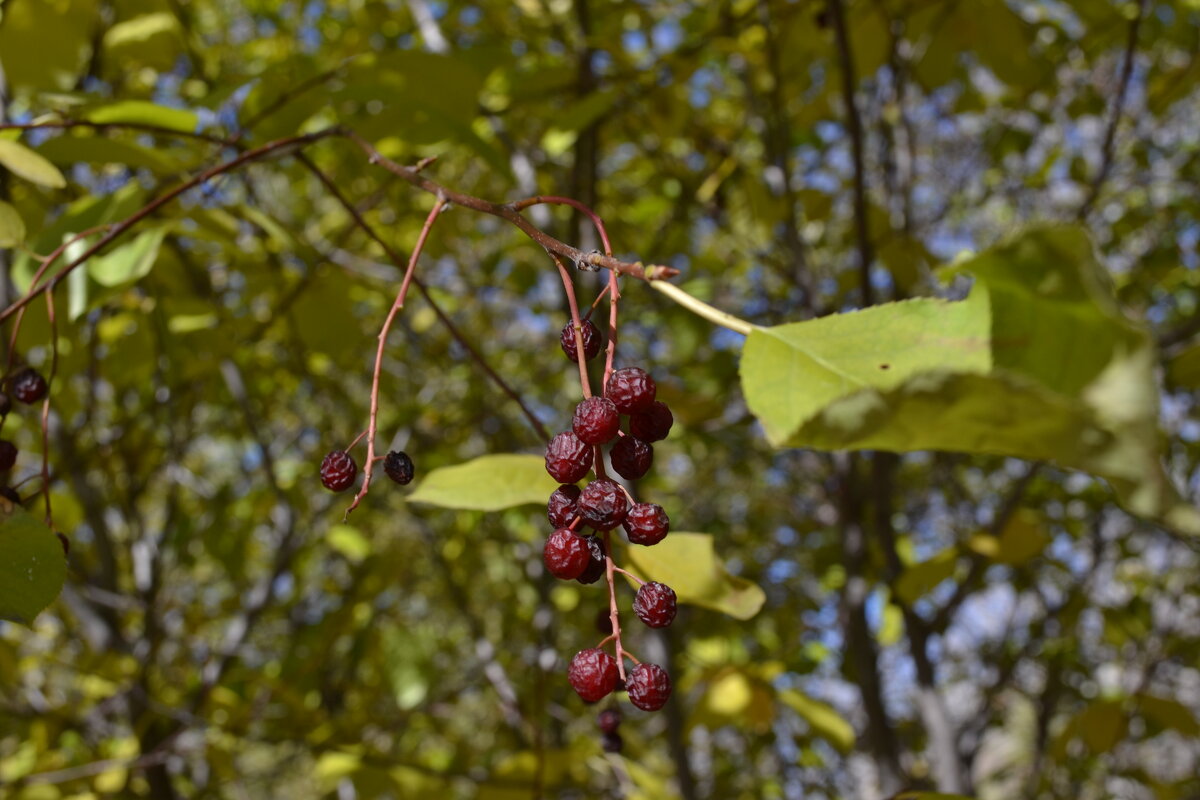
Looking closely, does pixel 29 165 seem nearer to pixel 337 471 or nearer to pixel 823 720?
pixel 337 471

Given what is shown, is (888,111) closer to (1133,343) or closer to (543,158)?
(543,158)

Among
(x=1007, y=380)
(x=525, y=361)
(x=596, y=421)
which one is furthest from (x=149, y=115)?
(x=525, y=361)

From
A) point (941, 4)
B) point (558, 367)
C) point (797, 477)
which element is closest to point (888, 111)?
point (941, 4)

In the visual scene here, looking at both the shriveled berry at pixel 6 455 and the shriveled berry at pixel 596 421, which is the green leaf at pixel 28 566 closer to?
the shriveled berry at pixel 6 455

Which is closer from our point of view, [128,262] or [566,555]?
[566,555]

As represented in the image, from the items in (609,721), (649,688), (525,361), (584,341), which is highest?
(584,341)

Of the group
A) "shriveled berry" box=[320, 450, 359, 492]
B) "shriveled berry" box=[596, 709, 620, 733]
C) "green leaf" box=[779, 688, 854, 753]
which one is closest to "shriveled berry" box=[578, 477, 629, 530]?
"shriveled berry" box=[320, 450, 359, 492]

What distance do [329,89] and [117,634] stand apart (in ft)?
7.58

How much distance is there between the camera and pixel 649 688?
81cm

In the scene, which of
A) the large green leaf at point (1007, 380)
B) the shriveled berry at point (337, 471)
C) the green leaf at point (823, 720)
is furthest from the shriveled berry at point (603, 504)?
the green leaf at point (823, 720)

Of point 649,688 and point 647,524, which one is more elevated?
point 647,524

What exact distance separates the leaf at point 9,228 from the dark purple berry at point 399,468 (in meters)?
0.59

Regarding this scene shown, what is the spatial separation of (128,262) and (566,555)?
3.24 ft

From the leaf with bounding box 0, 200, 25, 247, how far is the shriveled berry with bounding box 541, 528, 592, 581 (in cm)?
85
